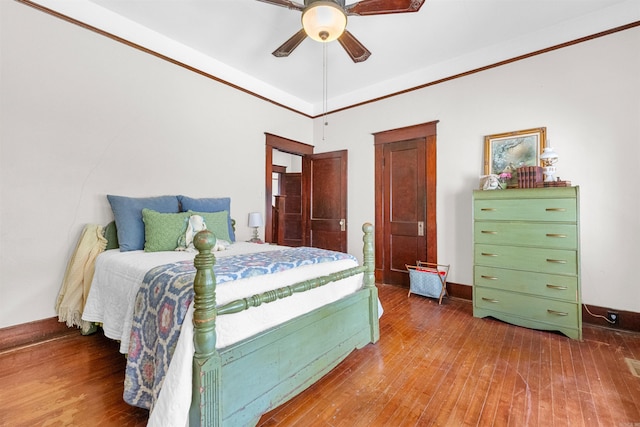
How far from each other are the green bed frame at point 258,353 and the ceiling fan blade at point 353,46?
1.91m

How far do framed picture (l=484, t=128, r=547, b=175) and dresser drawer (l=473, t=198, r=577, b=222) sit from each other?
42cm

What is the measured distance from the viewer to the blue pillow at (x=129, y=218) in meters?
2.45

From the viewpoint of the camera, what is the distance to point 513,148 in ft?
10.1

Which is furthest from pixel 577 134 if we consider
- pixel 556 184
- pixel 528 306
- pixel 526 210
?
pixel 528 306

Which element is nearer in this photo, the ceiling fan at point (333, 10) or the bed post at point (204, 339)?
the bed post at point (204, 339)

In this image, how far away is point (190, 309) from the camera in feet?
4.04

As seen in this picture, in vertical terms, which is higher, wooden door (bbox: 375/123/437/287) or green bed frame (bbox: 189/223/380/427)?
wooden door (bbox: 375/123/437/287)

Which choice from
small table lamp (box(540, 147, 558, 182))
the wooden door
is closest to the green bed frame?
the wooden door

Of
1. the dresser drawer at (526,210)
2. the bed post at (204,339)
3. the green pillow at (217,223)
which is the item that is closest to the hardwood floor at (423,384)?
the bed post at (204,339)

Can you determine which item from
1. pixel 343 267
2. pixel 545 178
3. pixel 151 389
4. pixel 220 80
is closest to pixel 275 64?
pixel 220 80

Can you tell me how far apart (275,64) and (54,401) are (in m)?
3.79

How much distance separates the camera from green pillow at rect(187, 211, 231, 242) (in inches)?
110

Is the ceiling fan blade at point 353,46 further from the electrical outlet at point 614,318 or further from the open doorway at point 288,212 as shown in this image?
the electrical outlet at point 614,318

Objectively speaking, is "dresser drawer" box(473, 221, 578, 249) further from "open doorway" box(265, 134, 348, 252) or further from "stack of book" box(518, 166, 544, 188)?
"open doorway" box(265, 134, 348, 252)
